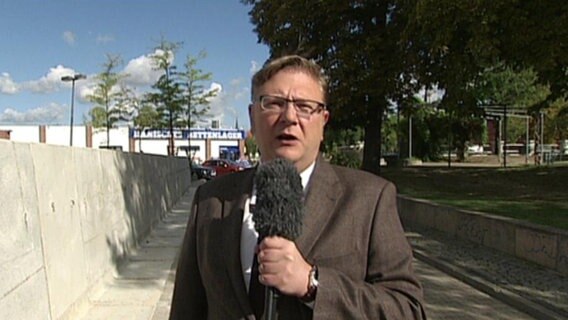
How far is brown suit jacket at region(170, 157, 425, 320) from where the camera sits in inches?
67.0

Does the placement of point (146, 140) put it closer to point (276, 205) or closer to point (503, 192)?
point (503, 192)

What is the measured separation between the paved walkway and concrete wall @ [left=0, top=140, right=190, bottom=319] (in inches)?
13.7

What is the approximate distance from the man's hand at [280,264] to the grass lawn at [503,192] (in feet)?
30.3

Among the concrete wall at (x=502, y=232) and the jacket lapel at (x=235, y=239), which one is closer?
the jacket lapel at (x=235, y=239)

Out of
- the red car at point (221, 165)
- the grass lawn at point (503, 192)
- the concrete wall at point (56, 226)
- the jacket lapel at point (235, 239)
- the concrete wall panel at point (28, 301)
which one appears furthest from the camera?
the red car at point (221, 165)

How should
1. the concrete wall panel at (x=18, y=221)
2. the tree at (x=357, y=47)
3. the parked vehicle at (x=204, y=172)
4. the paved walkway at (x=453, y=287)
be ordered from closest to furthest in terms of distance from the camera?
1. the concrete wall panel at (x=18, y=221)
2. the paved walkway at (x=453, y=287)
3. the tree at (x=357, y=47)
4. the parked vehicle at (x=204, y=172)

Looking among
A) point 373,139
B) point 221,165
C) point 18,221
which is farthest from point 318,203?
point 221,165

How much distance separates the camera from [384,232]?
6.02ft

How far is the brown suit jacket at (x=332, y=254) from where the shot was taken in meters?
1.70

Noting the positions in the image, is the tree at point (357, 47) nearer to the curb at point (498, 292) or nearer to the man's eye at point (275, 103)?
the curb at point (498, 292)

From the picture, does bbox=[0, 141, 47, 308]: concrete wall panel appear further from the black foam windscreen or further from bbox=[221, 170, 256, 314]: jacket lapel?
the black foam windscreen

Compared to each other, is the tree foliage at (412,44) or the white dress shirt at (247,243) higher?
the tree foliage at (412,44)

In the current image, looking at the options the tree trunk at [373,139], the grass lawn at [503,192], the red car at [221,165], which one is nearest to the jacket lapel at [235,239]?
the grass lawn at [503,192]

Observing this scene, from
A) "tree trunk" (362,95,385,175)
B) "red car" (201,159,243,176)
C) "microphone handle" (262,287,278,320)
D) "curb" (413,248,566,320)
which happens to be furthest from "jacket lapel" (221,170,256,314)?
"red car" (201,159,243,176)
